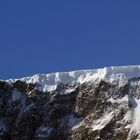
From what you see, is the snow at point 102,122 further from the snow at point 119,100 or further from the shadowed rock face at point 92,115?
the snow at point 119,100

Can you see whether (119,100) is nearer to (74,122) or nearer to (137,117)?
(137,117)

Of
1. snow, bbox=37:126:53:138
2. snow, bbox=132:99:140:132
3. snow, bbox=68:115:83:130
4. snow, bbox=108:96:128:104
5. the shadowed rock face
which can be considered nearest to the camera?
snow, bbox=132:99:140:132

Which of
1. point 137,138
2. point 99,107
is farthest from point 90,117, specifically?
point 137,138

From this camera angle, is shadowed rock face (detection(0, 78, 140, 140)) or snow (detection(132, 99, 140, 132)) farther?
shadowed rock face (detection(0, 78, 140, 140))

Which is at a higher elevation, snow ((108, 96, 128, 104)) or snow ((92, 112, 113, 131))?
snow ((108, 96, 128, 104))

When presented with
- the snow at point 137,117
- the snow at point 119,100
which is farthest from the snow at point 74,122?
the snow at point 137,117

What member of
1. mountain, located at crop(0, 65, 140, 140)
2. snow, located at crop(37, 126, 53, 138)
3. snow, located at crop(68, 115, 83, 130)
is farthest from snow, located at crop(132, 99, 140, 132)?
snow, located at crop(37, 126, 53, 138)

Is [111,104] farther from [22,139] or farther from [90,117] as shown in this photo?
[22,139]

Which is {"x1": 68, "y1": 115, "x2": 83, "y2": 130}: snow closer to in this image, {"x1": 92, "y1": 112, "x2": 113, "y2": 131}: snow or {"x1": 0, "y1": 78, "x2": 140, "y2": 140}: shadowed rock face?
{"x1": 0, "y1": 78, "x2": 140, "y2": 140}: shadowed rock face

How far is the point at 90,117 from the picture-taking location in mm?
193250

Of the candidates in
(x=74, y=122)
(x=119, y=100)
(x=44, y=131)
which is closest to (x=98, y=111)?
(x=119, y=100)

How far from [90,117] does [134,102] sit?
11.7m

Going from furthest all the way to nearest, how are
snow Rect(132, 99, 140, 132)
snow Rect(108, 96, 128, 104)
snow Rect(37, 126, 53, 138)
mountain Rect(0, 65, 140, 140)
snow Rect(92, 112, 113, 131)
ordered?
snow Rect(37, 126, 53, 138)
snow Rect(108, 96, 128, 104)
snow Rect(92, 112, 113, 131)
mountain Rect(0, 65, 140, 140)
snow Rect(132, 99, 140, 132)

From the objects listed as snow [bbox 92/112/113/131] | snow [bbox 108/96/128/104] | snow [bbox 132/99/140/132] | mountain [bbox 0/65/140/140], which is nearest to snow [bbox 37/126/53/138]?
mountain [bbox 0/65/140/140]
